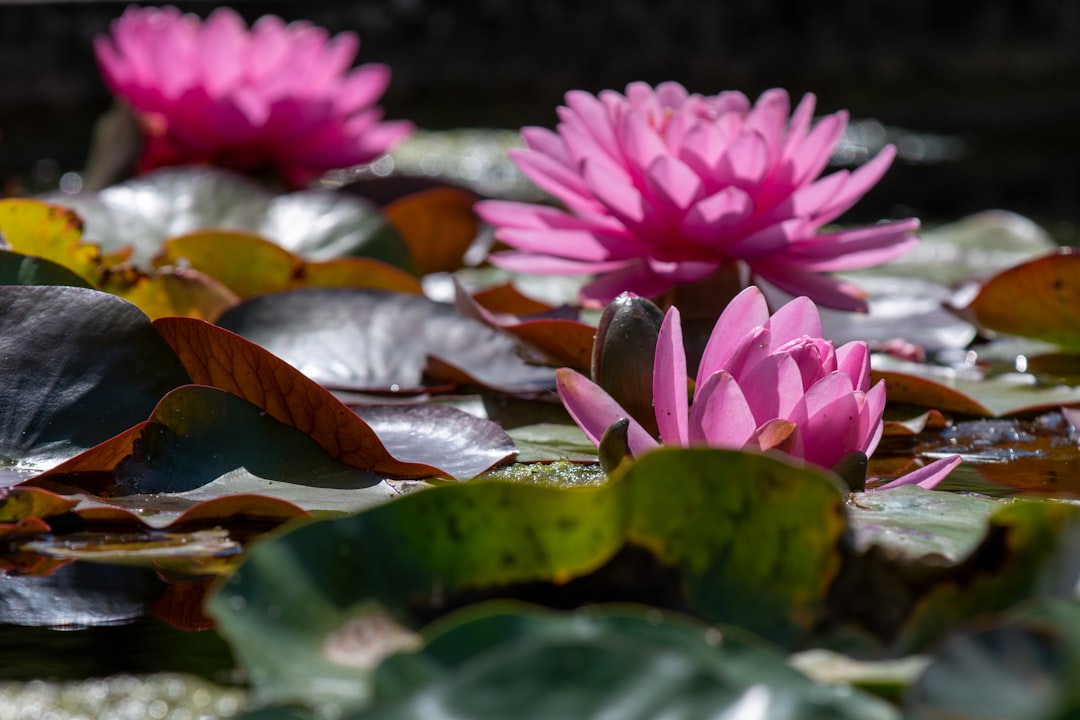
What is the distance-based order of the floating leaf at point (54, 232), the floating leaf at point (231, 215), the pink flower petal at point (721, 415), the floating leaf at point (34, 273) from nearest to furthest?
the pink flower petal at point (721, 415) → the floating leaf at point (34, 273) → the floating leaf at point (54, 232) → the floating leaf at point (231, 215)

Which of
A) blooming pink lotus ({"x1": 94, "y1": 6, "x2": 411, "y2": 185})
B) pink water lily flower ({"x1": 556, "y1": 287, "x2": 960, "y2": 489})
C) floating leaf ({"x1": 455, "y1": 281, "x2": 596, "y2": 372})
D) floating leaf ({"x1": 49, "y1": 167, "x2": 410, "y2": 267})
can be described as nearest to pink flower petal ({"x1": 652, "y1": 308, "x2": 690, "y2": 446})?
pink water lily flower ({"x1": 556, "y1": 287, "x2": 960, "y2": 489})

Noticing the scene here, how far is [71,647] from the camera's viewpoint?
606 millimetres

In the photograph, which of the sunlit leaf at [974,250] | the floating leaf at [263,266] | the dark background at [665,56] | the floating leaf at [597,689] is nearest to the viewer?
the floating leaf at [597,689]

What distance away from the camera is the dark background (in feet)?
14.5

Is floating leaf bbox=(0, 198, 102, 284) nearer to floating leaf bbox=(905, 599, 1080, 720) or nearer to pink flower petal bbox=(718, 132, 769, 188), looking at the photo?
pink flower petal bbox=(718, 132, 769, 188)

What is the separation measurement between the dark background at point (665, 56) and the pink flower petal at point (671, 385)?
3790 mm

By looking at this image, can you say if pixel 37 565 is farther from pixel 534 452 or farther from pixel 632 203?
pixel 632 203

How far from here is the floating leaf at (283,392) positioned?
31.0 inches

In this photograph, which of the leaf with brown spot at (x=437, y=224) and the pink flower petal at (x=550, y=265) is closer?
the pink flower petal at (x=550, y=265)

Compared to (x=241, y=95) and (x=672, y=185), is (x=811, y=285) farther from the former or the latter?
(x=241, y=95)

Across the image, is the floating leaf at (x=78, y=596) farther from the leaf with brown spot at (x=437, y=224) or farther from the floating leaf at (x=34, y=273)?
the leaf with brown spot at (x=437, y=224)

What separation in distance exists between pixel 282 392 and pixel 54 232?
38cm

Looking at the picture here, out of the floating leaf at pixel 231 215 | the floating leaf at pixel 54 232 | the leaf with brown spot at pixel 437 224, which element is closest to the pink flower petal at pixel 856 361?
the floating leaf at pixel 54 232

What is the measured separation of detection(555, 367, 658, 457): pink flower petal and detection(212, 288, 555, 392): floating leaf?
0.25 metres
